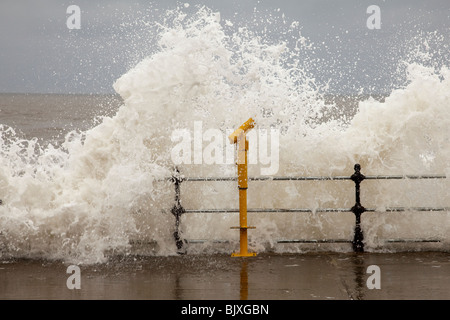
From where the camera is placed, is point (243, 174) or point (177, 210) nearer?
point (243, 174)

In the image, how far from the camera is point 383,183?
7910 millimetres

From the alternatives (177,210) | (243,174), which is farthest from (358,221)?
(177,210)

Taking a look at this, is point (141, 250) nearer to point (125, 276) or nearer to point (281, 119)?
point (125, 276)

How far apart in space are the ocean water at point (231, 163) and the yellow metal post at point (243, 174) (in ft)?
1.20

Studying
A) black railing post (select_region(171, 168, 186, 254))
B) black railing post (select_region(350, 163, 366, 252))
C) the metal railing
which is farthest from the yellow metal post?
black railing post (select_region(350, 163, 366, 252))

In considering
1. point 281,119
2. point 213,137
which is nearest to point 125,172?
point 213,137

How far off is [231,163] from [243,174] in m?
1.19

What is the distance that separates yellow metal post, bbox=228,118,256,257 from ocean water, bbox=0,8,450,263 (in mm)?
365

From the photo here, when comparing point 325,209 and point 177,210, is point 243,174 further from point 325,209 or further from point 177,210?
point 325,209

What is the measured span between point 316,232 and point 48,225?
3307 millimetres

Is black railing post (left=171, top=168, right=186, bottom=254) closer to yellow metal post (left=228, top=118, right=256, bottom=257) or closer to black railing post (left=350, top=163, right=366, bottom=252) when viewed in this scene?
yellow metal post (left=228, top=118, right=256, bottom=257)

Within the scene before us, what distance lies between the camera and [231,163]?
8008 mm

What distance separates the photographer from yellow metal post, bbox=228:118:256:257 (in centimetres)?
672

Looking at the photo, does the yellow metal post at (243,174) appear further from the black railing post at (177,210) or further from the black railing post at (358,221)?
the black railing post at (358,221)
